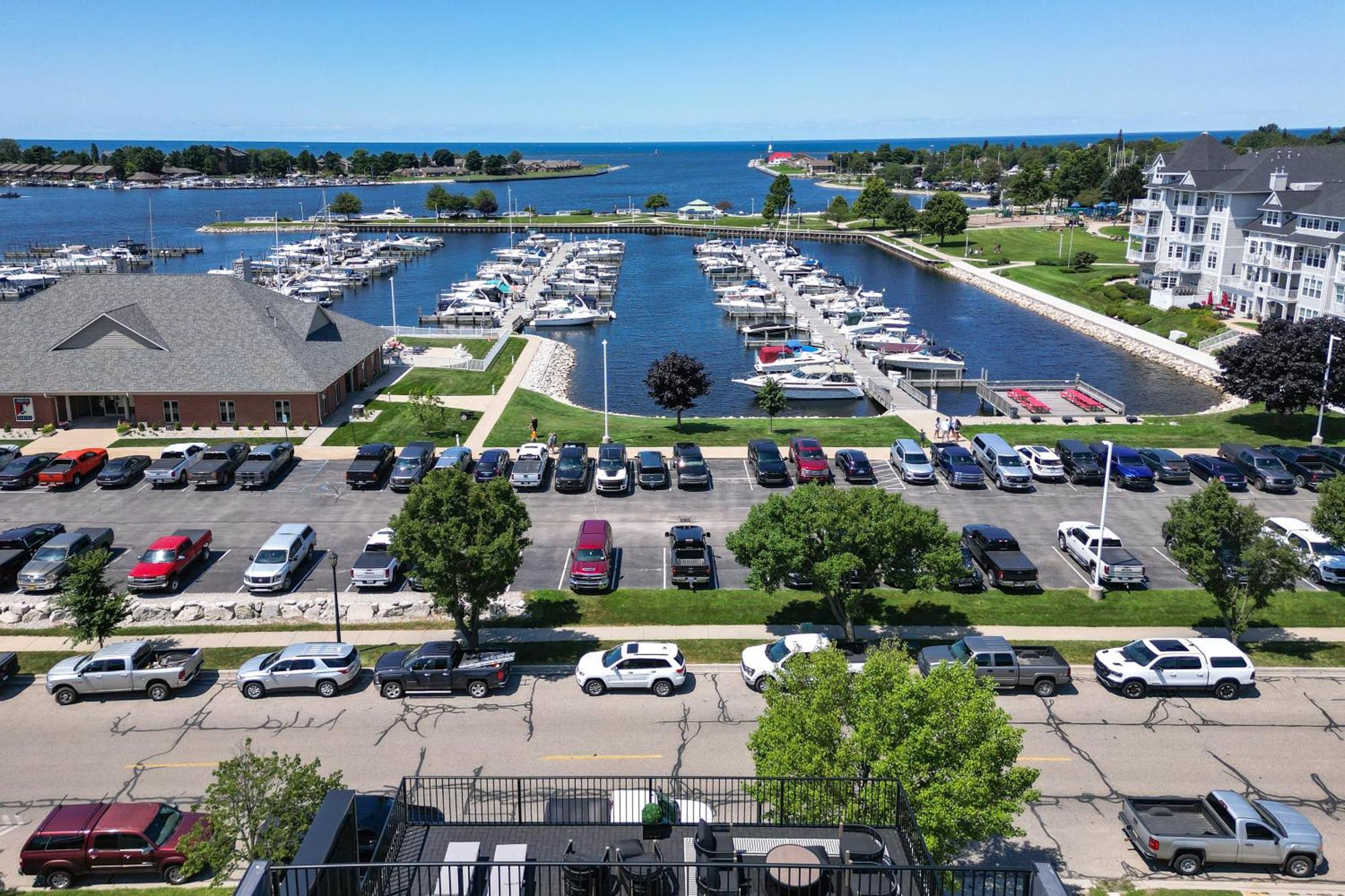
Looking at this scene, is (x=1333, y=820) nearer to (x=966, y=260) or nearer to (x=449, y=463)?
(x=449, y=463)

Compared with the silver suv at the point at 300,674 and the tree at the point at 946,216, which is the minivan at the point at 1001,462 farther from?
the tree at the point at 946,216

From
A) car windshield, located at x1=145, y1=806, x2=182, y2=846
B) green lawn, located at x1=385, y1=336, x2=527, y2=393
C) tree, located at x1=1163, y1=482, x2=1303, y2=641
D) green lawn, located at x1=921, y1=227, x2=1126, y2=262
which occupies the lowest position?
car windshield, located at x1=145, y1=806, x2=182, y2=846

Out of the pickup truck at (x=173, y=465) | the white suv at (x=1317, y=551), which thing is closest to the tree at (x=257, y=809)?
the white suv at (x=1317, y=551)

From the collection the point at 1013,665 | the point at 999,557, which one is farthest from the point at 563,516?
the point at 1013,665

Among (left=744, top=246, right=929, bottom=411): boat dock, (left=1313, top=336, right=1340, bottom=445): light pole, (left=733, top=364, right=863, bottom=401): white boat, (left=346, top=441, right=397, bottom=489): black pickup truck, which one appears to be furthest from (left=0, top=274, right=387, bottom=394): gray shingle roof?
(left=1313, top=336, right=1340, bottom=445): light pole

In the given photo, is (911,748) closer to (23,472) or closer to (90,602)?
(90,602)

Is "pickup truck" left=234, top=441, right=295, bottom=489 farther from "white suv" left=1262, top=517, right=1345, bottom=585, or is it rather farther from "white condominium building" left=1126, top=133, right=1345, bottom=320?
"white condominium building" left=1126, top=133, right=1345, bottom=320
